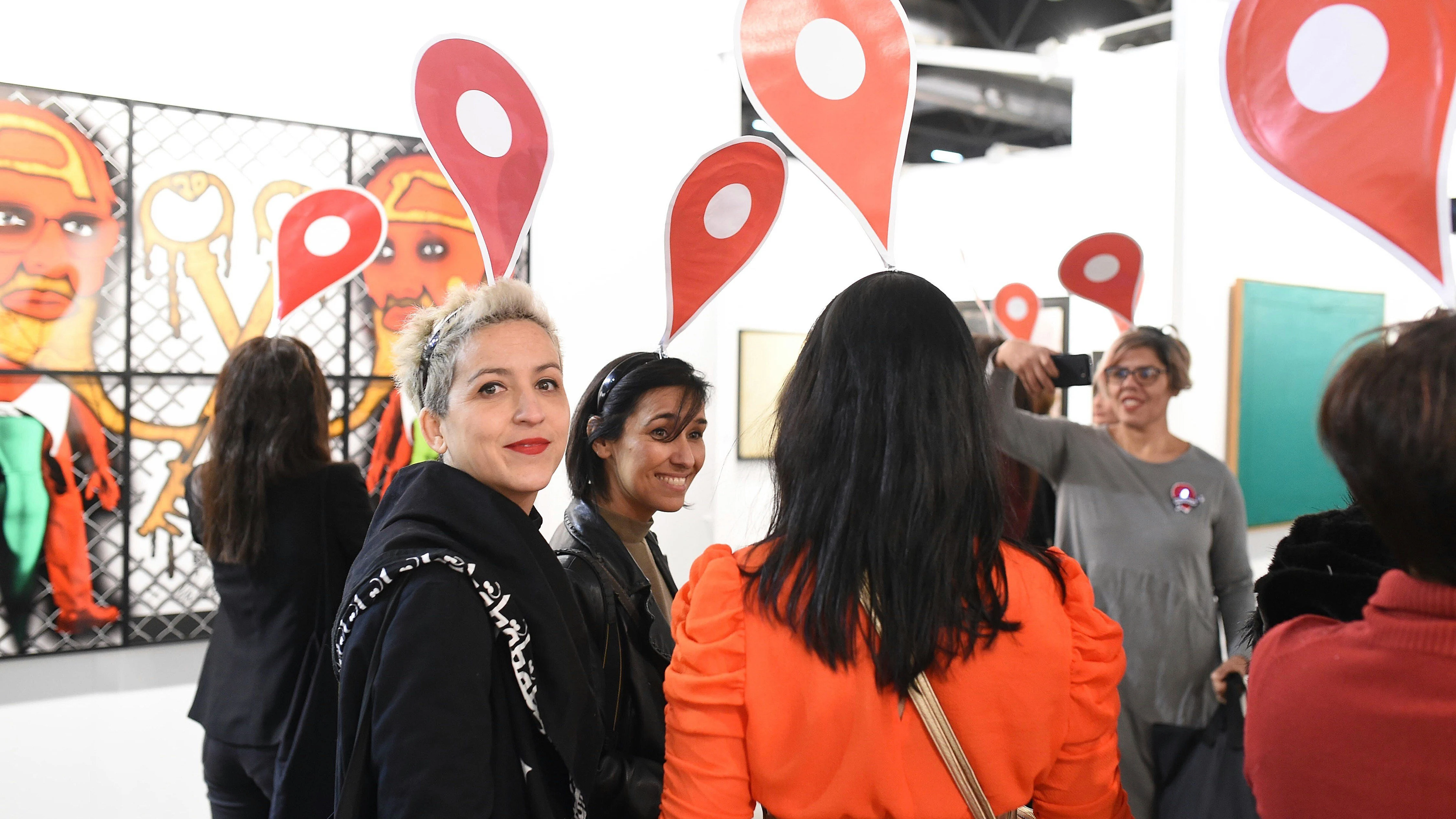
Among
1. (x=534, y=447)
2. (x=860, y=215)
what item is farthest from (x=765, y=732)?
(x=860, y=215)

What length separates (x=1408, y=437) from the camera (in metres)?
0.73

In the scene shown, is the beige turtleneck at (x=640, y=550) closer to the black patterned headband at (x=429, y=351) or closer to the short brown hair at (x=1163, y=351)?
the black patterned headband at (x=429, y=351)

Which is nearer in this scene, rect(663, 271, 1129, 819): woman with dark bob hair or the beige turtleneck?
rect(663, 271, 1129, 819): woman with dark bob hair

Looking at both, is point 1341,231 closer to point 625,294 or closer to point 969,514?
point 625,294

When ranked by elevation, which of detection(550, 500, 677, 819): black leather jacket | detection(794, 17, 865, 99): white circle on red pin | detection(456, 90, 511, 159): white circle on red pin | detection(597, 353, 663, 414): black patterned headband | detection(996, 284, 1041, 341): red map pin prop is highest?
detection(794, 17, 865, 99): white circle on red pin

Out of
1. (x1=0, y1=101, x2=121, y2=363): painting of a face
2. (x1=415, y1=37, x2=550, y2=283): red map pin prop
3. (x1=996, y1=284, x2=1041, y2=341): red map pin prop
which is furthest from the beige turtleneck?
(x1=996, y1=284, x2=1041, y2=341): red map pin prop

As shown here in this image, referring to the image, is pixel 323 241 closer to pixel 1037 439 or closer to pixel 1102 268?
pixel 1037 439

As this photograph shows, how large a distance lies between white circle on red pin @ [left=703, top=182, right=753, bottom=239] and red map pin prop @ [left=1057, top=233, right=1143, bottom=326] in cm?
156

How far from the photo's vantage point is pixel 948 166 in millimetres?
5102

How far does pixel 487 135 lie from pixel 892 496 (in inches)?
51.9

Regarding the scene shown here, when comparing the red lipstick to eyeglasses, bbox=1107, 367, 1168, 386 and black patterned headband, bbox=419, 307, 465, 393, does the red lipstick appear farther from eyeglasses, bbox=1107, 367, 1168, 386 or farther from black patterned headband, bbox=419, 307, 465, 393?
eyeglasses, bbox=1107, 367, 1168, 386

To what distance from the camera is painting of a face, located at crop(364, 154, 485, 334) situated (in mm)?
3178

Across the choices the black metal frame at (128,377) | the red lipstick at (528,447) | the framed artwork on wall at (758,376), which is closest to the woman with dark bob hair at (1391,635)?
the red lipstick at (528,447)

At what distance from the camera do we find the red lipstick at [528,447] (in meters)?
1.31
